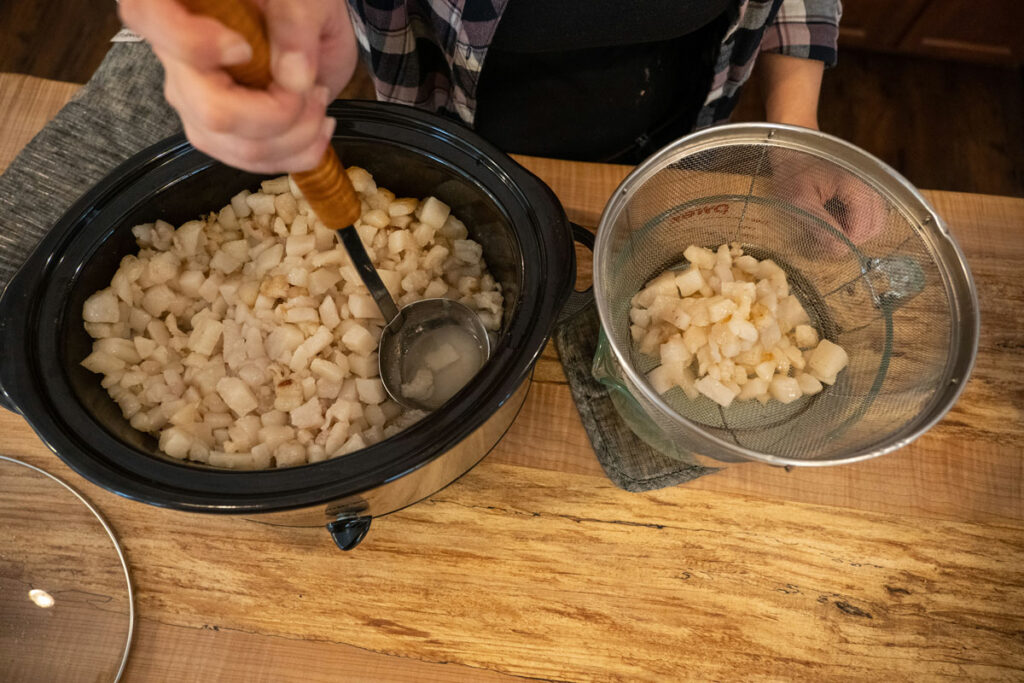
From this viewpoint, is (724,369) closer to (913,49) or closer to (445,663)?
(445,663)

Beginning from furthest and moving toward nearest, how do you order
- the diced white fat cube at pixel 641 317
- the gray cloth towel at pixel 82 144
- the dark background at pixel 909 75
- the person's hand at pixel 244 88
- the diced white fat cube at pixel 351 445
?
the dark background at pixel 909 75, the gray cloth towel at pixel 82 144, the diced white fat cube at pixel 641 317, the diced white fat cube at pixel 351 445, the person's hand at pixel 244 88

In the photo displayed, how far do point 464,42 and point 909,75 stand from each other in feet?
6.26

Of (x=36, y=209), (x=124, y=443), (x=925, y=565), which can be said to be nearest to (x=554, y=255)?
(x=124, y=443)

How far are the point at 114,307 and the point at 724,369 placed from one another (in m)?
0.68

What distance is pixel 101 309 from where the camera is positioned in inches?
28.4

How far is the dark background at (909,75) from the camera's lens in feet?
6.59

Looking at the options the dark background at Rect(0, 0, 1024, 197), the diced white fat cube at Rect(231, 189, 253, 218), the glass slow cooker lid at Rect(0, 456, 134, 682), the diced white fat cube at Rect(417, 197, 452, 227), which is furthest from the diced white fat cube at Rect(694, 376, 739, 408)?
the dark background at Rect(0, 0, 1024, 197)

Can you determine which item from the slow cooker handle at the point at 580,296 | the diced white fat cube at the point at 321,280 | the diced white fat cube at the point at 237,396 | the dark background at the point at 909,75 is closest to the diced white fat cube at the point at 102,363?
the diced white fat cube at the point at 237,396

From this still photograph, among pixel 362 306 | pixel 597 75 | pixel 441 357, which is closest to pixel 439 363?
pixel 441 357

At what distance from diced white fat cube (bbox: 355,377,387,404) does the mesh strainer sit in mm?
263

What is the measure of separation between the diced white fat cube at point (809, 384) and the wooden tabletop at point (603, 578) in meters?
0.11

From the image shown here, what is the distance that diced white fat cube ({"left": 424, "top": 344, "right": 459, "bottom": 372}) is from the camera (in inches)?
30.2

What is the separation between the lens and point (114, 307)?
28.6 inches

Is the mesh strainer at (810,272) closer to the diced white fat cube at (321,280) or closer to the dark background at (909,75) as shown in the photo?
the diced white fat cube at (321,280)
